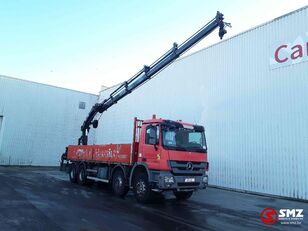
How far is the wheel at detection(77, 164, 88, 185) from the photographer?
1565 cm

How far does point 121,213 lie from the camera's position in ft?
28.6

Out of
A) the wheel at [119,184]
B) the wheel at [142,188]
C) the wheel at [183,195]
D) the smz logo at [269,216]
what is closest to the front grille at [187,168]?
the wheel at [142,188]

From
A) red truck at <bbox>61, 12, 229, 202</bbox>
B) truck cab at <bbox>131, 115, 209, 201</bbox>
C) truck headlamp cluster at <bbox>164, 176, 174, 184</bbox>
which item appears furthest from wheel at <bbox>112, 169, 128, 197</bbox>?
truck headlamp cluster at <bbox>164, 176, 174, 184</bbox>

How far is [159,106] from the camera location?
2256 cm

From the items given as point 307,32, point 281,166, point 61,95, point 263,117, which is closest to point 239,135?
point 263,117

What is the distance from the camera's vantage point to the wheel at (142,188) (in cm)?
1051

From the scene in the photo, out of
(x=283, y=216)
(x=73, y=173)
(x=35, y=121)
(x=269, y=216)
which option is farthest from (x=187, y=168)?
(x=35, y=121)

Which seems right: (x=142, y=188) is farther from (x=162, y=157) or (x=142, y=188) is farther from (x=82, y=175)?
(x=82, y=175)

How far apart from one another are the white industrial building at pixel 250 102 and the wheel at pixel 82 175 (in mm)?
7329

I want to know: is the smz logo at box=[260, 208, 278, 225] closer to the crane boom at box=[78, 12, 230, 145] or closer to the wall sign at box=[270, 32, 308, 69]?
the crane boom at box=[78, 12, 230, 145]

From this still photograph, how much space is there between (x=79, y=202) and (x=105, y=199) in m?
1.23

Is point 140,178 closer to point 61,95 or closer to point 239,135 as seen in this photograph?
point 239,135

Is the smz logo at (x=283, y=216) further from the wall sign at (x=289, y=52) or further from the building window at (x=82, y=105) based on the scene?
the building window at (x=82, y=105)

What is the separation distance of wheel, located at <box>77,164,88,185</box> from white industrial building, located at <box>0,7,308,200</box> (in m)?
7.33
